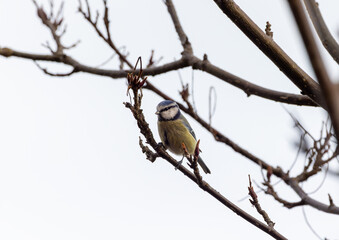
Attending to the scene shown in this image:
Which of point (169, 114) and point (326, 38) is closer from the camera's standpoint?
point (326, 38)

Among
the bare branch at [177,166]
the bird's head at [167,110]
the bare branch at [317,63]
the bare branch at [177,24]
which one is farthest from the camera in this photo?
the bird's head at [167,110]

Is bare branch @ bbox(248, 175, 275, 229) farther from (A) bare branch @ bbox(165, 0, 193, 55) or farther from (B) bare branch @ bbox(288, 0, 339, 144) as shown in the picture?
(A) bare branch @ bbox(165, 0, 193, 55)

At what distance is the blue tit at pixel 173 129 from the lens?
15.0 feet

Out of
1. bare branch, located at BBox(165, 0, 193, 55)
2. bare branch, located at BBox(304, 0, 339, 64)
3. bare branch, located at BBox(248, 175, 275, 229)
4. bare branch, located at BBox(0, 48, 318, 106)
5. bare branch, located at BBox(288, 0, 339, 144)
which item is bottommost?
bare branch, located at BBox(288, 0, 339, 144)

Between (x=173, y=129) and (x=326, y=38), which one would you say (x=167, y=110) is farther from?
(x=326, y=38)

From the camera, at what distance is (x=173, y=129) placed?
4.65 meters

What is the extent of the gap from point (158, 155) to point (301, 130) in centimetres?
125

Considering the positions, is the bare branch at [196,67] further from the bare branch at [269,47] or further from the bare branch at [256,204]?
the bare branch at [256,204]

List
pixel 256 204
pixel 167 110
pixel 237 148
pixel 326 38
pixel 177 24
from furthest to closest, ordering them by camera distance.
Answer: pixel 167 110 < pixel 177 24 < pixel 237 148 < pixel 256 204 < pixel 326 38

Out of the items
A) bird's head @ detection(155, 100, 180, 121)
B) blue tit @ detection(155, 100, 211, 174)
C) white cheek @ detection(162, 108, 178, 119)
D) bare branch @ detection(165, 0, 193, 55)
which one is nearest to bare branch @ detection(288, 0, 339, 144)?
bare branch @ detection(165, 0, 193, 55)

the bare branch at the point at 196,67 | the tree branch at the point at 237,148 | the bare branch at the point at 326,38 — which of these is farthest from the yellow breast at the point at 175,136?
the bare branch at the point at 326,38

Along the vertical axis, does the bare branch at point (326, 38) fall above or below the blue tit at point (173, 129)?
below

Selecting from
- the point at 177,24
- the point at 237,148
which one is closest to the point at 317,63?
the point at 237,148

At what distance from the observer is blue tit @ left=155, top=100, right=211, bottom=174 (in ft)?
15.0
